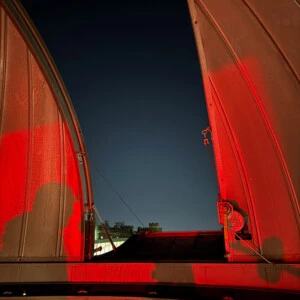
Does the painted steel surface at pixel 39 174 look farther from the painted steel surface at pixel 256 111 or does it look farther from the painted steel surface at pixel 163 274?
the painted steel surface at pixel 256 111

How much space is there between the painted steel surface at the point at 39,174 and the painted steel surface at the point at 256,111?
3.67 meters

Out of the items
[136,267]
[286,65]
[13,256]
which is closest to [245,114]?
[286,65]

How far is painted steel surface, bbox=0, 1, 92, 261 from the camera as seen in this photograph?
21.8ft

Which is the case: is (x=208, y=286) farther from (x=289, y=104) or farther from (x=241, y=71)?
(x=241, y=71)

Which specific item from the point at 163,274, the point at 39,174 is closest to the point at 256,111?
the point at 163,274

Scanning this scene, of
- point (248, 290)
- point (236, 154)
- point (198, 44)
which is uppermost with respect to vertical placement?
point (198, 44)

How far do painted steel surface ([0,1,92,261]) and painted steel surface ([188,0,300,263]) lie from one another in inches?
145

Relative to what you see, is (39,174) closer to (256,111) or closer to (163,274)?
(163,274)

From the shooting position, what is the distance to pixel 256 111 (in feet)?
17.9

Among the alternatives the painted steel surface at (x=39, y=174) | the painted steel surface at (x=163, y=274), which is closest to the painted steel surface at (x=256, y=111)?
the painted steel surface at (x=163, y=274)

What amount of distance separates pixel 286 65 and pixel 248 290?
4.50 meters

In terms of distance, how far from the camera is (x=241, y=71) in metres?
5.29

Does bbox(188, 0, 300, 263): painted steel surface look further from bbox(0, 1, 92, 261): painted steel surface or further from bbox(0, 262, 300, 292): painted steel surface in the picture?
bbox(0, 1, 92, 261): painted steel surface

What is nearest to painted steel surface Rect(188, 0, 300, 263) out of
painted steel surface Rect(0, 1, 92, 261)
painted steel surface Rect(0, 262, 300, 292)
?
painted steel surface Rect(0, 262, 300, 292)
